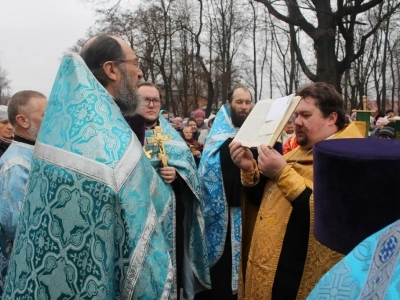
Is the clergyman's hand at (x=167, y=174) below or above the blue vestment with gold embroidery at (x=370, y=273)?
below

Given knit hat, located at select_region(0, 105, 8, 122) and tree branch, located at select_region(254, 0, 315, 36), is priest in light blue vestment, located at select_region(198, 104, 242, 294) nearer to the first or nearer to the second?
knit hat, located at select_region(0, 105, 8, 122)

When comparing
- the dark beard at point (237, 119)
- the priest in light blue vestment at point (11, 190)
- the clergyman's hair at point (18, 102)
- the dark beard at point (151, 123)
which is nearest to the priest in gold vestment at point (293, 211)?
the dark beard at point (151, 123)

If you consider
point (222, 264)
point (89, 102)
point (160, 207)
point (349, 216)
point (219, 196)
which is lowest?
point (222, 264)

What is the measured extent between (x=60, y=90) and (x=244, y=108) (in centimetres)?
279

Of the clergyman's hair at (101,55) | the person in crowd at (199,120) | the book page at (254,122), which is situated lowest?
the person in crowd at (199,120)

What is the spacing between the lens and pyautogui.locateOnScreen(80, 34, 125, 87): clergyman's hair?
2123mm

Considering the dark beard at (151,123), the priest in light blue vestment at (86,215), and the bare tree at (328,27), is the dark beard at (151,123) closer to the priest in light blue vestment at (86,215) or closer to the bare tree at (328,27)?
the priest in light blue vestment at (86,215)

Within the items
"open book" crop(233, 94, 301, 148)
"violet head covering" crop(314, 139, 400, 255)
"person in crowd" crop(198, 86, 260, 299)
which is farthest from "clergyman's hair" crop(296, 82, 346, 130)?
"person in crowd" crop(198, 86, 260, 299)

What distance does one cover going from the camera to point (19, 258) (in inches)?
71.6

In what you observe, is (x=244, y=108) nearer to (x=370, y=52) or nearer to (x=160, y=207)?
(x=160, y=207)

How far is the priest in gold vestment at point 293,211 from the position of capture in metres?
2.42

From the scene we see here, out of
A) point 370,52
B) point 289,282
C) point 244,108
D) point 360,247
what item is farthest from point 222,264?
point 370,52

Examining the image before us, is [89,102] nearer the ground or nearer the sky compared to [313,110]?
nearer the sky

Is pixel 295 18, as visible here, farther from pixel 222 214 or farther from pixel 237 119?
pixel 222 214
